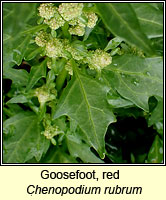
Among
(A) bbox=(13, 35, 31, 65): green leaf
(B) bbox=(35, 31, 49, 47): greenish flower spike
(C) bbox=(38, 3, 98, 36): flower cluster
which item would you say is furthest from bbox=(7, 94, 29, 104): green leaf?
(C) bbox=(38, 3, 98, 36): flower cluster

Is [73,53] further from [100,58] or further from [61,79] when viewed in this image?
[61,79]

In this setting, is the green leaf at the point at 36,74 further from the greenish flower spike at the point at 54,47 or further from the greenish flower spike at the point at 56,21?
the greenish flower spike at the point at 56,21

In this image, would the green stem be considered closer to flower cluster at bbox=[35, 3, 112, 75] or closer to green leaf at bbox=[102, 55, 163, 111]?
flower cluster at bbox=[35, 3, 112, 75]

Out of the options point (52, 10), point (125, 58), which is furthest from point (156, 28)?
point (52, 10)

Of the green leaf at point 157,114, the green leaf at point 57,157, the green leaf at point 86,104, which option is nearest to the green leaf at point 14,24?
the green leaf at point 86,104

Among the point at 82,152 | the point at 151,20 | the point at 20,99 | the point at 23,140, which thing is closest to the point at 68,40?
the point at 151,20

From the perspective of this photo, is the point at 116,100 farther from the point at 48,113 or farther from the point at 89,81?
the point at 48,113
